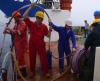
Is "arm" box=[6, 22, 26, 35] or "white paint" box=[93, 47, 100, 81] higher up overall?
"arm" box=[6, 22, 26, 35]

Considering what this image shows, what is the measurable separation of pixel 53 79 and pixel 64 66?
111 centimetres

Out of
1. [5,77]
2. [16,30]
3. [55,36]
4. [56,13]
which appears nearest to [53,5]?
[56,13]

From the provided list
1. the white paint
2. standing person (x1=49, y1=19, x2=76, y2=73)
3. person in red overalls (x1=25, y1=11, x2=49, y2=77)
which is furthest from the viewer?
standing person (x1=49, y1=19, x2=76, y2=73)

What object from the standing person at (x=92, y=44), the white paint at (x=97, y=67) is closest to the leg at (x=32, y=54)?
the standing person at (x=92, y=44)

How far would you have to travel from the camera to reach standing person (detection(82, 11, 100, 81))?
5051 mm

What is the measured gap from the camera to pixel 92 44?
5164mm

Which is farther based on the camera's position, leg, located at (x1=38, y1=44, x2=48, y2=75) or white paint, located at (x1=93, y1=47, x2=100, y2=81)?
leg, located at (x1=38, y1=44, x2=48, y2=75)

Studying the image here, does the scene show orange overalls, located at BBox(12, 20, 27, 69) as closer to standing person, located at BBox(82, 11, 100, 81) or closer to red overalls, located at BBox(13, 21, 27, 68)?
red overalls, located at BBox(13, 21, 27, 68)

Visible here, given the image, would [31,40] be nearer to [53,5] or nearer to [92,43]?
[92,43]

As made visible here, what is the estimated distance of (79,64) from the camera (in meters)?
5.73

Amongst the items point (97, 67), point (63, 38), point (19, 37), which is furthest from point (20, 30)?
point (97, 67)

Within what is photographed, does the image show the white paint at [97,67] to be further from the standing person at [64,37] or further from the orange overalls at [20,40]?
the orange overalls at [20,40]

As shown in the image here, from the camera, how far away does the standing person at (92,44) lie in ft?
16.6

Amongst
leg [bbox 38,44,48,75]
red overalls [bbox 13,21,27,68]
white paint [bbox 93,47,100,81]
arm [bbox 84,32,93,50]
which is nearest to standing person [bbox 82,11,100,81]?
arm [bbox 84,32,93,50]
